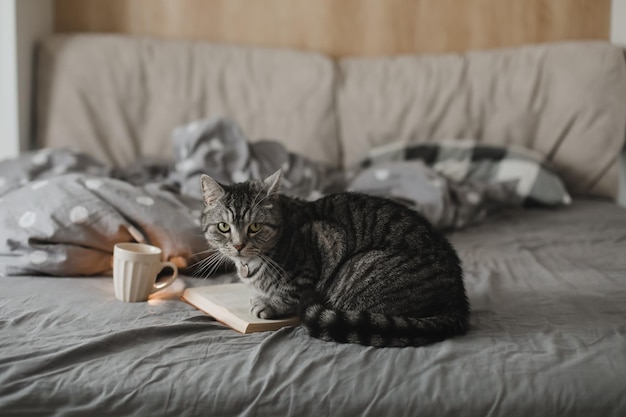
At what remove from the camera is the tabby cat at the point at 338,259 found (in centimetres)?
128

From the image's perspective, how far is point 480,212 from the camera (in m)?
2.34

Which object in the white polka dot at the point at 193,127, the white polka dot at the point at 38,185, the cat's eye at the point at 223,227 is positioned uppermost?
the white polka dot at the point at 193,127

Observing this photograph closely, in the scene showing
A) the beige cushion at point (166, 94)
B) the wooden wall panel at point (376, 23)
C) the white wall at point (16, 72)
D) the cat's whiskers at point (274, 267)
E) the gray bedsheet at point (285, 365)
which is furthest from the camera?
the wooden wall panel at point (376, 23)

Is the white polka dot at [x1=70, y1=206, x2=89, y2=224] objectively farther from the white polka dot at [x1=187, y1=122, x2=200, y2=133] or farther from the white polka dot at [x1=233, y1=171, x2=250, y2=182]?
the white polka dot at [x1=187, y1=122, x2=200, y2=133]

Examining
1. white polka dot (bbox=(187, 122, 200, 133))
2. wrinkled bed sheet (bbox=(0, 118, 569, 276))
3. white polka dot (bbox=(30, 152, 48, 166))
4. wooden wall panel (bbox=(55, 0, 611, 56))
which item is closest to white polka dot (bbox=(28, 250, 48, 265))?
wrinkled bed sheet (bbox=(0, 118, 569, 276))

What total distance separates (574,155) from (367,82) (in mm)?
905

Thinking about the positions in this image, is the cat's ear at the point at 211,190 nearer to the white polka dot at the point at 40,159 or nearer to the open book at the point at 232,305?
the open book at the point at 232,305

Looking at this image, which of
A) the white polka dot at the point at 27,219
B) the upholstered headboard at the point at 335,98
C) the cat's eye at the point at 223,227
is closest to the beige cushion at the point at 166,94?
the upholstered headboard at the point at 335,98

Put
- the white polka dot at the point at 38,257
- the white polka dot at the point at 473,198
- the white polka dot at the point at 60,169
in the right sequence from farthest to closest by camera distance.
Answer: the white polka dot at the point at 473,198 → the white polka dot at the point at 60,169 → the white polka dot at the point at 38,257

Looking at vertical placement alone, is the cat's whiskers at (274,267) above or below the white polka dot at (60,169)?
below

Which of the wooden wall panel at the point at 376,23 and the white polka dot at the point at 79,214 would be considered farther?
the wooden wall panel at the point at 376,23

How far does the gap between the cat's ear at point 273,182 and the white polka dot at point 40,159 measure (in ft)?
3.61

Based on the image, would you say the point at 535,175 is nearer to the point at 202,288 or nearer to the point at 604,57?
the point at 604,57

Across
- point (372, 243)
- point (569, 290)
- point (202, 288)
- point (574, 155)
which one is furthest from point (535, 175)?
point (202, 288)
